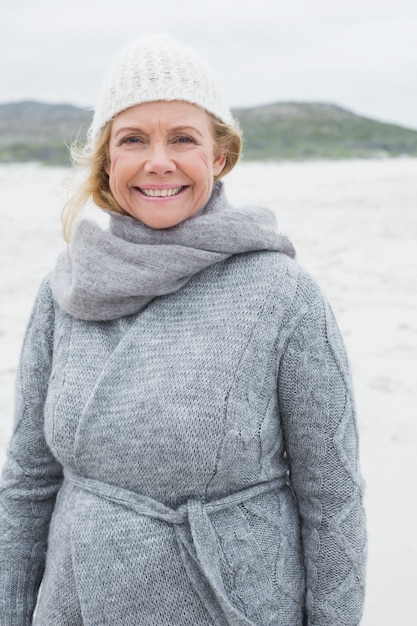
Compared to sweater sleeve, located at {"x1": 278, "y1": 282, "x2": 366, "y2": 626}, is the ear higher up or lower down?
higher up

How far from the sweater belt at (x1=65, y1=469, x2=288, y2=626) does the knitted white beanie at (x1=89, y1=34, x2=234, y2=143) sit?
77 centimetres

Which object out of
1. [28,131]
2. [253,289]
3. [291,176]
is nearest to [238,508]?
[253,289]

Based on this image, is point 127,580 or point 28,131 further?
point 28,131

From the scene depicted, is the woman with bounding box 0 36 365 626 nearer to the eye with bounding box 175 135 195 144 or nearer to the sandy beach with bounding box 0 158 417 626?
the eye with bounding box 175 135 195 144

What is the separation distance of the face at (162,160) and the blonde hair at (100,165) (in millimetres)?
43

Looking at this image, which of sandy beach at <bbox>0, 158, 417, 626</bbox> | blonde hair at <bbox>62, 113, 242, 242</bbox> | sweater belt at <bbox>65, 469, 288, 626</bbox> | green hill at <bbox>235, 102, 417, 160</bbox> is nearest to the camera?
sweater belt at <bbox>65, 469, 288, 626</bbox>

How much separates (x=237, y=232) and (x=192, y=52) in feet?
1.29

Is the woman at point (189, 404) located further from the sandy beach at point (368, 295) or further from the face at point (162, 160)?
the sandy beach at point (368, 295)

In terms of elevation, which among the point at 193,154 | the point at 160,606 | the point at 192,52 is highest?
the point at 192,52

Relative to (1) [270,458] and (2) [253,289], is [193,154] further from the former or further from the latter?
(1) [270,458]

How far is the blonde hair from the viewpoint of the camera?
1538mm

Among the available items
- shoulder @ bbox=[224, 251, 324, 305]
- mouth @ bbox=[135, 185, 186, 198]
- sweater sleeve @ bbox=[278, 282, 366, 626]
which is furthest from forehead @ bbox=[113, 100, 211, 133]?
sweater sleeve @ bbox=[278, 282, 366, 626]

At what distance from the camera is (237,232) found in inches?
57.6

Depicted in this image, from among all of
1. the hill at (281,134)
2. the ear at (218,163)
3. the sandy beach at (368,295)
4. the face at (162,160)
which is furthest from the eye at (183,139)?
the hill at (281,134)
